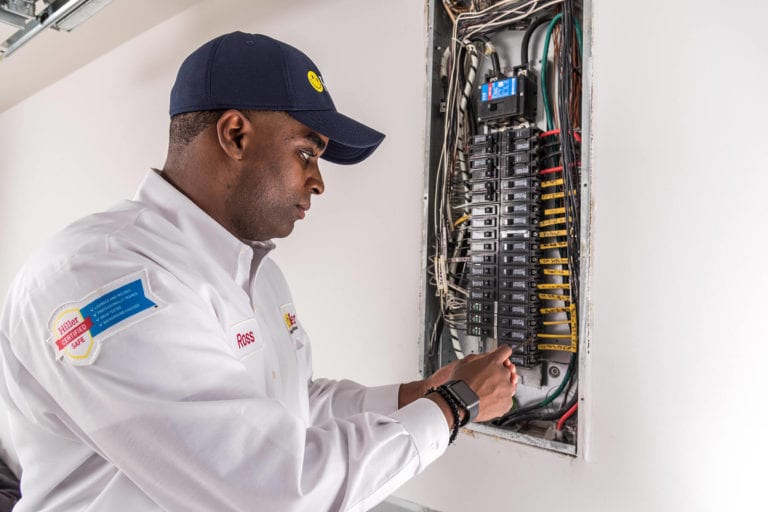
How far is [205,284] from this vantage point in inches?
37.7

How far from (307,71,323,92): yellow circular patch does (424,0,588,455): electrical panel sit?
54 cm

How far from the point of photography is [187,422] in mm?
754

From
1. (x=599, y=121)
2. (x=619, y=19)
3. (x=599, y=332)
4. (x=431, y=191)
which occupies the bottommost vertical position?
(x=599, y=332)

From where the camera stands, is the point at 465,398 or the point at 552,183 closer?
the point at 465,398

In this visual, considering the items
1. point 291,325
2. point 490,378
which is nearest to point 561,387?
point 490,378

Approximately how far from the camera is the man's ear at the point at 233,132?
1020 mm

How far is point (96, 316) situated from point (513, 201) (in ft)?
3.19

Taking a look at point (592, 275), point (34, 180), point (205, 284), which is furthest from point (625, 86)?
point (34, 180)

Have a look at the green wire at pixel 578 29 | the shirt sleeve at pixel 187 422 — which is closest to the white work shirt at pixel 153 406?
the shirt sleeve at pixel 187 422

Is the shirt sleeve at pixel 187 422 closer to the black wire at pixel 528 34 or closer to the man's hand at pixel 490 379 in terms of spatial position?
the man's hand at pixel 490 379

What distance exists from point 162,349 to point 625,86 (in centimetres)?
107

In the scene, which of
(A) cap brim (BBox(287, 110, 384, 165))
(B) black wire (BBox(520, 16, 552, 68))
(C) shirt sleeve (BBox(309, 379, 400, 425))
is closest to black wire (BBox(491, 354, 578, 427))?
(C) shirt sleeve (BBox(309, 379, 400, 425))

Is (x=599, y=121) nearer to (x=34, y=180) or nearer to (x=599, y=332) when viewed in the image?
(x=599, y=332)

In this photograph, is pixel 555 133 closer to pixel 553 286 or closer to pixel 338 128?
pixel 553 286
